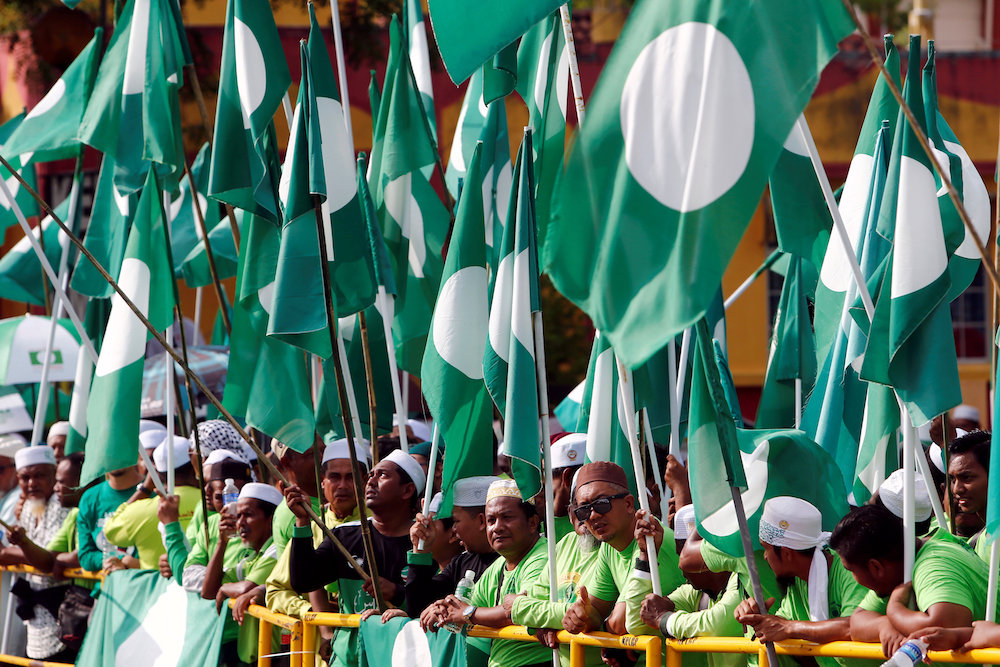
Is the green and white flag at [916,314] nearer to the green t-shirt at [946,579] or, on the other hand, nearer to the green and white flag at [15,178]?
the green t-shirt at [946,579]

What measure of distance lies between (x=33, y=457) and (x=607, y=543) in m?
4.84

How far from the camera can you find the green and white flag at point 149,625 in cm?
723

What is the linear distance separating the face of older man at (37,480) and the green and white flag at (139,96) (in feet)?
6.63

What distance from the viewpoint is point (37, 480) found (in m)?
9.21

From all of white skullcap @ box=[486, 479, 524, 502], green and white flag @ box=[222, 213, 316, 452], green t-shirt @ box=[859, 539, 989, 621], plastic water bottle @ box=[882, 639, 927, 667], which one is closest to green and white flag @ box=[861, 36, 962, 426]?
green t-shirt @ box=[859, 539, 989, 621]

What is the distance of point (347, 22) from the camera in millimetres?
18766

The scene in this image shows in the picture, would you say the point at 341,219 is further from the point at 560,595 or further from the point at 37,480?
the point at 37,480

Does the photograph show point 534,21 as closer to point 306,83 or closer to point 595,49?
point 306,83

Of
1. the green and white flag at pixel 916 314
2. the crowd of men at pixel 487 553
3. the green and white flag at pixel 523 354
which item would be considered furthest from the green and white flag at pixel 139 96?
the green and white flag at pixel 916 314

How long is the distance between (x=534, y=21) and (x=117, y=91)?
4.17m

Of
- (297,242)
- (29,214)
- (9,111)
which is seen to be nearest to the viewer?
(297,242)

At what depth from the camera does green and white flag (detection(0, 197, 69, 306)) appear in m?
11.2

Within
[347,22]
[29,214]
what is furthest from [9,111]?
[29,214]

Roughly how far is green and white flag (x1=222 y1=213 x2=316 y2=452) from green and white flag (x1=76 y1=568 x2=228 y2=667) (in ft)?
2.32
